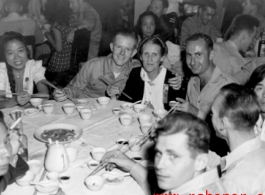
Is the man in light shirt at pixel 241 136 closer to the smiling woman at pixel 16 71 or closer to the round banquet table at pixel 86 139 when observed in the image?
the round banquet table at pixel 86 139

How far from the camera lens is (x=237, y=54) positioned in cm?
390

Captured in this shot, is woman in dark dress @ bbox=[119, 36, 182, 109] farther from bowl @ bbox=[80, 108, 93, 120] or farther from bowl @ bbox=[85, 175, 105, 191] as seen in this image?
bowl @ bbox=[85, 175, 105, 191]

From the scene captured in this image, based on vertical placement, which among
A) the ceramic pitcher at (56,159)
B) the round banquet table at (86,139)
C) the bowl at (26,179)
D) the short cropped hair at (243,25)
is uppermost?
the short cropped hair at (243,25)

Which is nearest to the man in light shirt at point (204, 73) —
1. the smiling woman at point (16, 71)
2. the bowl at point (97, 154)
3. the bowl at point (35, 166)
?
the bowl at point (97, 154)

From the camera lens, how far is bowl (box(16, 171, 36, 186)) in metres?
1.56

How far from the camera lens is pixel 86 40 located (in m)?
4.52

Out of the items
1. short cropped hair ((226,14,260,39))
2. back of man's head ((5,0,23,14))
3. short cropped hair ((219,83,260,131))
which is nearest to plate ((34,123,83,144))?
short cropped hair ((219,83,260,131))

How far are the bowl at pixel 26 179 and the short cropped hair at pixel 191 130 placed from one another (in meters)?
0.78

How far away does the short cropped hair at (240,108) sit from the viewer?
1.65 metres

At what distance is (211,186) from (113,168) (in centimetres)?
69

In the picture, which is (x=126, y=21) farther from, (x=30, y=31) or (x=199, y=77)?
(x=199, y=77)

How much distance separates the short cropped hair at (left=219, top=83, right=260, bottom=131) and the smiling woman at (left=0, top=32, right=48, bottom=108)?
1923mm

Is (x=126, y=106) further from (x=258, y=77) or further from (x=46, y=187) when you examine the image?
(x=46, y=187)

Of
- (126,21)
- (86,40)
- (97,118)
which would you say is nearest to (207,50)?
(97,118)
